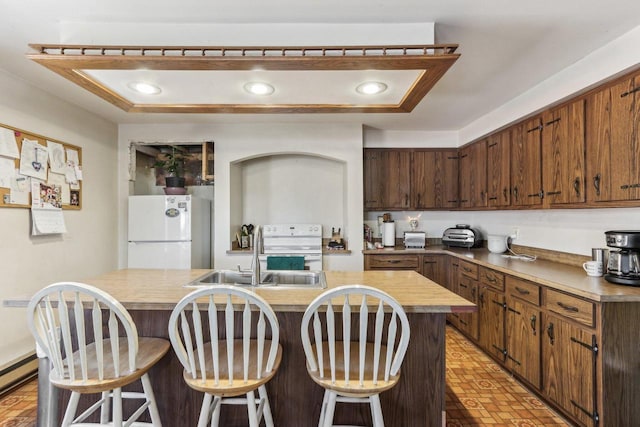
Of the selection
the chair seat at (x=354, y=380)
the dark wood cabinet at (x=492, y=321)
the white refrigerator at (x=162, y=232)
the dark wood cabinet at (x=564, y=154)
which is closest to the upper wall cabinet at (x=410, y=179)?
the dark wood cabinet at (x=492, y=321)

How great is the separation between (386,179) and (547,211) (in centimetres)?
174

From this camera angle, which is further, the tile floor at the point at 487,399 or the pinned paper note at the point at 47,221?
the pinned paper note at the point at 47,221

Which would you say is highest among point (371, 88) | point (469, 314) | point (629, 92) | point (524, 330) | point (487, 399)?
point (371, 88)

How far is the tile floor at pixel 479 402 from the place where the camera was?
202 cm

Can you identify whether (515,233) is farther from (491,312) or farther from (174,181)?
(174,181)

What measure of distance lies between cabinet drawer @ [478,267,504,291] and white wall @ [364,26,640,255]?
1.99 feet

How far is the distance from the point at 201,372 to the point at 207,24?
182 cm

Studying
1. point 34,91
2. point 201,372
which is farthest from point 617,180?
point 34,91

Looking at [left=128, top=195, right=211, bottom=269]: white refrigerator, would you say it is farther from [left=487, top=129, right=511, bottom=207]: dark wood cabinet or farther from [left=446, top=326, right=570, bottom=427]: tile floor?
[left=487, top=129, right=511, bottom=207]: dark wood cabinet

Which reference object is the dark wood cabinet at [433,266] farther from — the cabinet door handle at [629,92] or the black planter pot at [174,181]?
the black planter pot at [174,181]

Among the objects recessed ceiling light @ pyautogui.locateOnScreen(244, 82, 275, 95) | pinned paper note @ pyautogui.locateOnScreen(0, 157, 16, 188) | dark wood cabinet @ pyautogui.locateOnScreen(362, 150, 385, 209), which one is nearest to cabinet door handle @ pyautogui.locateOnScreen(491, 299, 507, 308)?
dark wood cabinet @ pyautogui.locateOnScreen(362, 150, 385, 209)

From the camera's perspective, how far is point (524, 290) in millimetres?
2322

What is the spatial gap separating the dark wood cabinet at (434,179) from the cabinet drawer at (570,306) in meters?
2.11

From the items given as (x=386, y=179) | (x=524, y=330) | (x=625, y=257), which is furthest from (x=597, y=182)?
(x=386, y=179)
